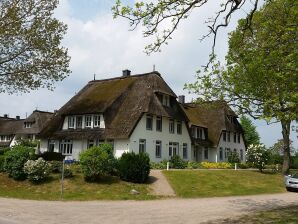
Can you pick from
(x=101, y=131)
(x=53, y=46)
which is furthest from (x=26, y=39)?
(x=101, y=131)

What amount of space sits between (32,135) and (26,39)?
4046 centimetres

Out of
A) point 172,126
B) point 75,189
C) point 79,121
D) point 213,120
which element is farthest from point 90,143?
point 213,120

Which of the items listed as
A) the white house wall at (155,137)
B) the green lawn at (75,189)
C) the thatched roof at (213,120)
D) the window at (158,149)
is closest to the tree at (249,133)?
the thatched roof at (213,120)

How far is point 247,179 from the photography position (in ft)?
114

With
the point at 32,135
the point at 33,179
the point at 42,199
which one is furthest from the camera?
the point at 32,135

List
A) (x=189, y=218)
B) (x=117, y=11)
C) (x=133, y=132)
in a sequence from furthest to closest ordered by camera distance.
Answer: (x=133, y=132) < (x=189, y=218) < (x=117, y=11)

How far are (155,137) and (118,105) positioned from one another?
530 cm

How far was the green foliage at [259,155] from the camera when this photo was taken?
137 feet

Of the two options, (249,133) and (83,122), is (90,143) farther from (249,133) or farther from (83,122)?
(249,133)

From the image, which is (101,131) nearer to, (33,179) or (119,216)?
(33,179)

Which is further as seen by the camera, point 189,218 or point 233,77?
point 233,77

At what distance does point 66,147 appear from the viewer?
4538 centimetres

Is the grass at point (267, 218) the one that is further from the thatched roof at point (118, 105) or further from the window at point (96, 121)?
the window at point (96, 121)

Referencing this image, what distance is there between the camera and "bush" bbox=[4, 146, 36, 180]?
28.7 meters
